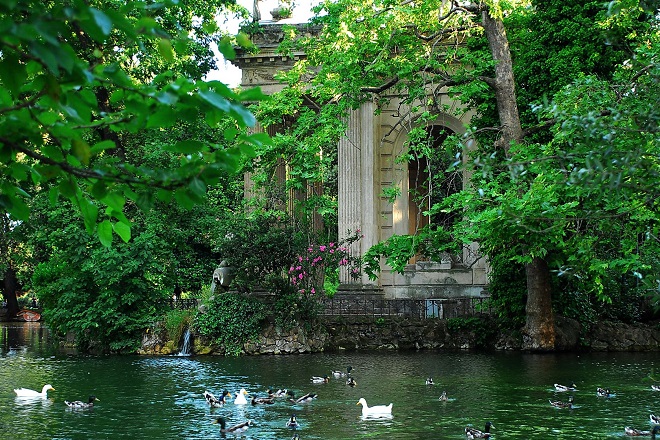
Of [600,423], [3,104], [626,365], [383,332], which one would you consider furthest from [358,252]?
[3,104]

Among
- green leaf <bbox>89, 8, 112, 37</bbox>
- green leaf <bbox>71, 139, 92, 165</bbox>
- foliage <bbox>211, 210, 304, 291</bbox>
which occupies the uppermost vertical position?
foliage <bbox>211, 210, 304, 291</bbox>

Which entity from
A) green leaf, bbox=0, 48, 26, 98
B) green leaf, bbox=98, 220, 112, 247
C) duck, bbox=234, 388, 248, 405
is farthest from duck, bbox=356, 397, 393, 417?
green leaf, bbox=0, 48, 26, 98

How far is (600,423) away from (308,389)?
6.35m

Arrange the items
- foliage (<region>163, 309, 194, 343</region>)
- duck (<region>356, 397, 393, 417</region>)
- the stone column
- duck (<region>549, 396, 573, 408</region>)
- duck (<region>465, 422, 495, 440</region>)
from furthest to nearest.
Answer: the stone column
foliage (<region>163, 309, 194, 343</region>)
duck (<region>549, 396, 573, 408</region>)
duck (<region>356, 397, 393, 417</region>)
duck (<region>465, 422, 495, 440</region>)

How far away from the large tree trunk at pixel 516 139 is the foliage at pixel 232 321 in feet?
24.9

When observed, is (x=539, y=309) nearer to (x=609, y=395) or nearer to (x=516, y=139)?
(x=516, y=139)

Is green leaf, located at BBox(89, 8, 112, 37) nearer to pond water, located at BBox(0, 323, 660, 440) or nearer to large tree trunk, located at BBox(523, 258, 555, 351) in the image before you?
pond water, located at BBox(0, 323, 660, 440)

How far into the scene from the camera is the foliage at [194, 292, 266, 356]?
2708 centimetres

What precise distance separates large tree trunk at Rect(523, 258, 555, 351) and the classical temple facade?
18.3 feet

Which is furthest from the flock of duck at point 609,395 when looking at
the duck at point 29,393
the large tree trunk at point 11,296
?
the large tree trunk at point 11,296

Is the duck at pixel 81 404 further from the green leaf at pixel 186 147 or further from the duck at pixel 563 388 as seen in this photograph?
the green leaf at pixel 186 147

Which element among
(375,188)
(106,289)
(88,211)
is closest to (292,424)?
(88,211)

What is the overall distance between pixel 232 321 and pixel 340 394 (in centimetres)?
910

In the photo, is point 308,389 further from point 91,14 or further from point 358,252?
point 91,14
